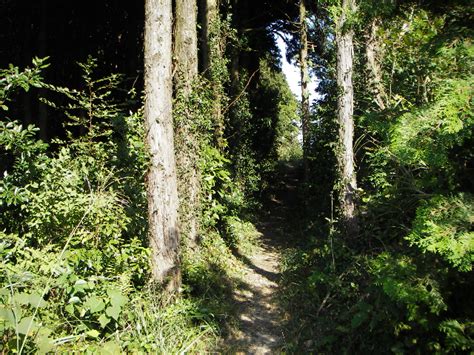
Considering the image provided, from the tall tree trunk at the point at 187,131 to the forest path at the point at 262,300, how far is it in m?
1.51

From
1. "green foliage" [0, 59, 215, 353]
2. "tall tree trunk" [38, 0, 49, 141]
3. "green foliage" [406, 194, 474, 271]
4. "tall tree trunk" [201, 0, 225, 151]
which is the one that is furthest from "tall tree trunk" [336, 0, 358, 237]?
"tall tree trunk" [38, 0, 49, 141]

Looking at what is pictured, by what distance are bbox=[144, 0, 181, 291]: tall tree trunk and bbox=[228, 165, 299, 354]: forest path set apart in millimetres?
1339

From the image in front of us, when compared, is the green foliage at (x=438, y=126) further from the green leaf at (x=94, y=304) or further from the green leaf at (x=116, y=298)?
the green leaf at (x=94, y=304)

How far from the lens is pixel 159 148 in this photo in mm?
5410

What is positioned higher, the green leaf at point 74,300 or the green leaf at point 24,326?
the green leaf at point 24,326

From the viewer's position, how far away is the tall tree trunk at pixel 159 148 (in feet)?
17.6

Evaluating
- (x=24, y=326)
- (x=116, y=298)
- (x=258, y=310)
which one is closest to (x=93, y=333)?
(x=116, y=298)

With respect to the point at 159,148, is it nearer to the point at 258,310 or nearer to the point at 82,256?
the point at 82,256

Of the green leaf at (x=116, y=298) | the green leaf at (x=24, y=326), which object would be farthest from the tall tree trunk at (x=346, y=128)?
the green leaf at (x=24, y=326)

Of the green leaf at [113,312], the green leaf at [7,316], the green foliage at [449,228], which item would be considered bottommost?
the green leaf at [113,312]

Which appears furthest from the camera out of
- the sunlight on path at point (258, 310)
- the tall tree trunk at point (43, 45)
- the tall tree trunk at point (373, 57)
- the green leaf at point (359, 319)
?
the tall tree trunk at point (43, 45)

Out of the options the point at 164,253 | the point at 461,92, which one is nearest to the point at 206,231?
the point at 164,253

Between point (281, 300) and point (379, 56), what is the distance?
5446 mm

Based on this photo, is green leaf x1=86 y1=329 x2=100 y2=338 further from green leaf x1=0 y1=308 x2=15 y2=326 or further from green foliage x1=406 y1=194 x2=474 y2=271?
green foliage x1=406 y1=194 x2=474 y2=271
